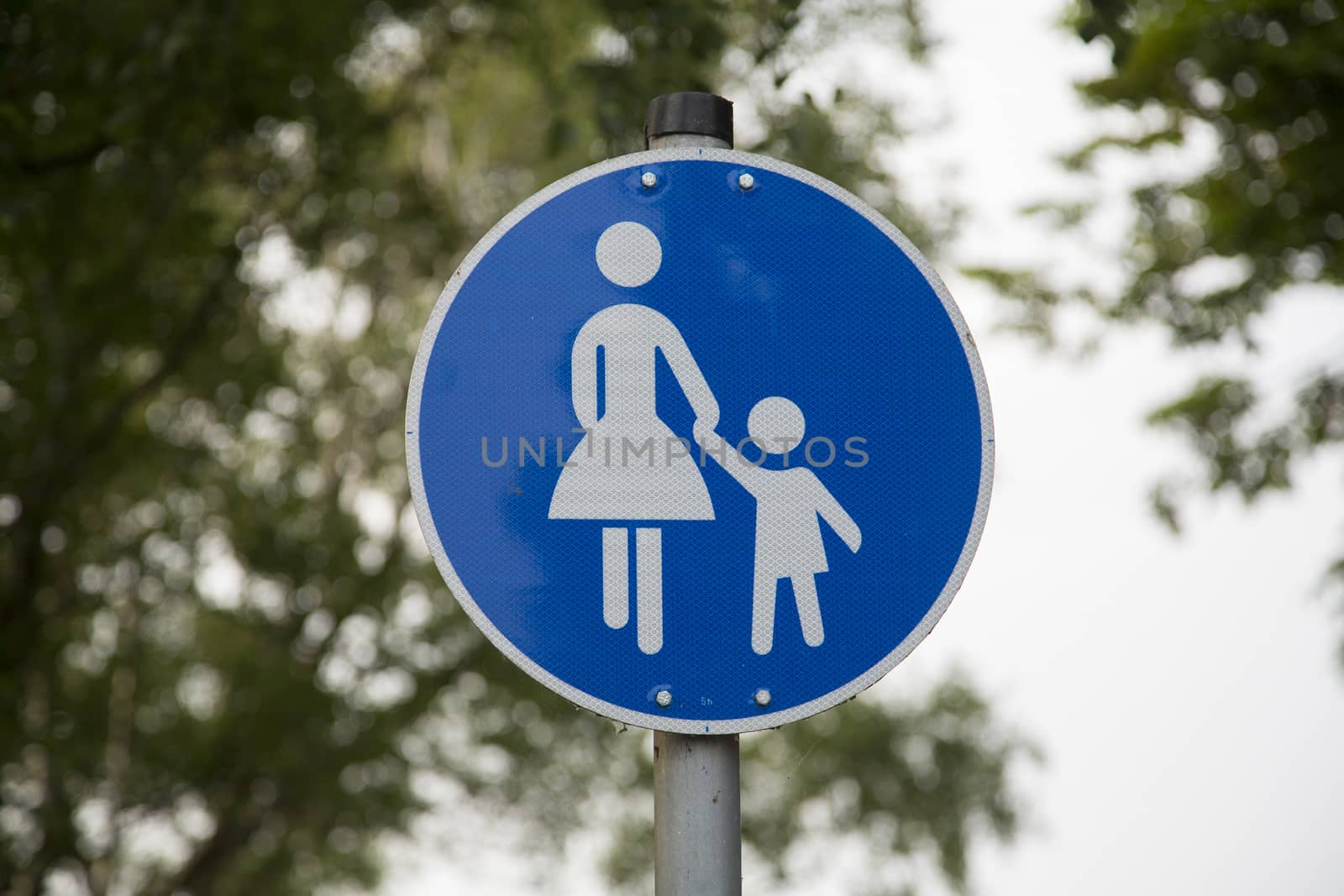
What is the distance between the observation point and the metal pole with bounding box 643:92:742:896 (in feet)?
5.32

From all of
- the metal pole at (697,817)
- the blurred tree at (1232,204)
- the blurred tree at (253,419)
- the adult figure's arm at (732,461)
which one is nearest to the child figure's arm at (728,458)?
the adult figure's arm at (732,461)

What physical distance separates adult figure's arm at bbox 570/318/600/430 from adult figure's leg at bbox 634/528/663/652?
16 centimetres

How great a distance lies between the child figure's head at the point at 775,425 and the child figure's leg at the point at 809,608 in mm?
161

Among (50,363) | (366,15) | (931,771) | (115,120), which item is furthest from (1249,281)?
(931,771)

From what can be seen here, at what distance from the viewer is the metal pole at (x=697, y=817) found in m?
1.62

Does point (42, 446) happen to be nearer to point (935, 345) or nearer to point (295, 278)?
point (295, 278)

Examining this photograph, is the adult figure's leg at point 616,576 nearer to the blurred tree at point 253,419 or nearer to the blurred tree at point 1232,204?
the blurred tree at point 253,419

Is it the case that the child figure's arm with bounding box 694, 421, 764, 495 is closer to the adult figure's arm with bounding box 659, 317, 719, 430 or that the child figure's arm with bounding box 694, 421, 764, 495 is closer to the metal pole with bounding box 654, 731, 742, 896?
the adult figure's arm with bounding box 659, 317, 719, 430

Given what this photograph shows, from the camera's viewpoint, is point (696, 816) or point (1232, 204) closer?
point (696, 816)

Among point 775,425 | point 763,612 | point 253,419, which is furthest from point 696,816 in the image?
point 253,419

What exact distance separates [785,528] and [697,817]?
0.36 metres

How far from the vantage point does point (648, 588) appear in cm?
171

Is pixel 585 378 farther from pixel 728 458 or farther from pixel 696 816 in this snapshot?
pixel 696 816

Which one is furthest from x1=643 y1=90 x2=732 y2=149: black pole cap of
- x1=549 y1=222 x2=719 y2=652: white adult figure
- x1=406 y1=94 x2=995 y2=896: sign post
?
x1=549 y1=222 x2=719 y2=652: white adult figure
